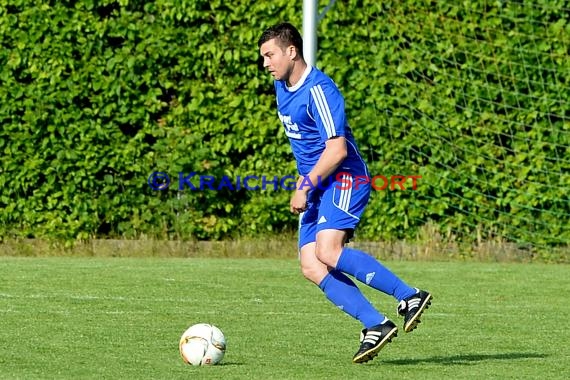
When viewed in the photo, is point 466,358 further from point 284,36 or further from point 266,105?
point 266,105

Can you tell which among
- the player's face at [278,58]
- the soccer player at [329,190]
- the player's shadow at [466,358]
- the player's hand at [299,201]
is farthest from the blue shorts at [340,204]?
the player's shadow at [466,358]

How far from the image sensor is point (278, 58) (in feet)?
20.0

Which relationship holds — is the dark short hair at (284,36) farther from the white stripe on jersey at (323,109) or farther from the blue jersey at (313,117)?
the white stripe on jersey at (323,109)

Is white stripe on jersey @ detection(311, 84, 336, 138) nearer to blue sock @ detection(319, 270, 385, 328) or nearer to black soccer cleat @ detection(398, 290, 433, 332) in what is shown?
blue sock @ detection(319, 270, 385, 328)

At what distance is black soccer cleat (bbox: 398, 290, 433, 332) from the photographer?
5.79 meters

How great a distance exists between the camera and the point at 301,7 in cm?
1201

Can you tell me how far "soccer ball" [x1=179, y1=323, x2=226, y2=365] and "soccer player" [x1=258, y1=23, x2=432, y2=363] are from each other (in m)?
0.68

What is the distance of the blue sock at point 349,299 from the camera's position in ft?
19.3

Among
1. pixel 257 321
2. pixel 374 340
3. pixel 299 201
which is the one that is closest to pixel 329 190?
pixel 299 201

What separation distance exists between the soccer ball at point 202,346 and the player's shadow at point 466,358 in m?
0.89

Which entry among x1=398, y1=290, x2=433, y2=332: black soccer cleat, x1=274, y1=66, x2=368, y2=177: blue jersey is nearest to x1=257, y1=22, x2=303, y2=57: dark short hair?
x1=274, y1=66, x2=368, y2=177: blue jersey

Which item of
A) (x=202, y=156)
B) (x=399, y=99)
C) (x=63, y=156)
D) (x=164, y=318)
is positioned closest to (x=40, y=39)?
(x=63, y=156)

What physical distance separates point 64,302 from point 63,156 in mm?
4113

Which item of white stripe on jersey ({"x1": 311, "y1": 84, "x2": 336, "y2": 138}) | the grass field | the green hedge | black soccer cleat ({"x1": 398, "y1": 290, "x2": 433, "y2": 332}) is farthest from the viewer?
the green hedge
